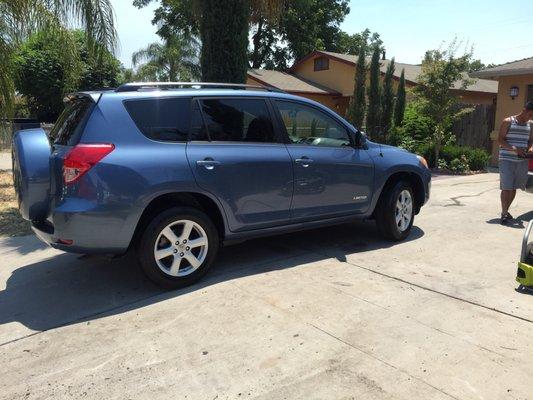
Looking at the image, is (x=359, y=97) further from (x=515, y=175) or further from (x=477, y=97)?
(x=515, y=175)

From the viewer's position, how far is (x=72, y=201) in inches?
162

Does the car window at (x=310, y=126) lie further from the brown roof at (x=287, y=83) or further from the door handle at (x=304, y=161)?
the brown roof at (x=287, y=83)

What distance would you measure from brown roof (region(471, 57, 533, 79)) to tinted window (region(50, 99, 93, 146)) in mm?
12922

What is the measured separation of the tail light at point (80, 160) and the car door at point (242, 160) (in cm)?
82

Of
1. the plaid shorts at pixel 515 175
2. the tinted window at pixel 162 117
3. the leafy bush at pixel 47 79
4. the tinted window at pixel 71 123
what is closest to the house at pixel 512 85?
the plaid shorts at pixel 515 175

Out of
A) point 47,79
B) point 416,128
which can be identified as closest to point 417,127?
point 416,128

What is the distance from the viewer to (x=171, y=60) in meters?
35.2

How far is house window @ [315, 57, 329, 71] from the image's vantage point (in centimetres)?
3002

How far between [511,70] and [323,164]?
11138 millimetres

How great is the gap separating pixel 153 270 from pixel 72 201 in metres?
0.90

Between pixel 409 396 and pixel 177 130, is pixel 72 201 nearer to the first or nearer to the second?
pixel 177 130

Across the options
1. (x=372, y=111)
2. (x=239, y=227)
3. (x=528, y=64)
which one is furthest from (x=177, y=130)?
(x=372, y=111)

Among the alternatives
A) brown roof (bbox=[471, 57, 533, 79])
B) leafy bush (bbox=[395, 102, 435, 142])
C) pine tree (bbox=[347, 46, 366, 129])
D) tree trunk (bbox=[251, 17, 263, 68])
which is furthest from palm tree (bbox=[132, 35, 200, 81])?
brown roof (bbox=[471, 57, 533, 79])

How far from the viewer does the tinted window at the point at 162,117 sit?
445 cm
